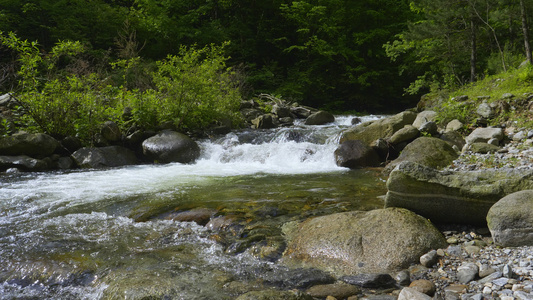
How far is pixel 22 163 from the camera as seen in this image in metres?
8.76

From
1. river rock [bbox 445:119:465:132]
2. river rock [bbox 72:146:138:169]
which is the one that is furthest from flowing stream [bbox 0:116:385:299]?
river rock [bbox 445:119:465:132]

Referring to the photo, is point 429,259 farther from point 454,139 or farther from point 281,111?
point 281,111

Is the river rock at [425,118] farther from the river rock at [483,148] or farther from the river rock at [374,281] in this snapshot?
the river rock at [374,281]

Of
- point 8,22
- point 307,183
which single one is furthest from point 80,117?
point 8,22

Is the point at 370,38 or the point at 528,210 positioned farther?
the point at 370,38

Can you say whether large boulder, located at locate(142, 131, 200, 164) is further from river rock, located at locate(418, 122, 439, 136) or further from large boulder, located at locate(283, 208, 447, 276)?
large boulder, located at locate(283, 208, 447, 276)

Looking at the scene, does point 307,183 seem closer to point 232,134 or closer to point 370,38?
point 232,134

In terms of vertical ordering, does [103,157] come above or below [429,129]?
below

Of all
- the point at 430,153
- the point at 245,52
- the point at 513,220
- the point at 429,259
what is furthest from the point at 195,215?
the point at 245,52

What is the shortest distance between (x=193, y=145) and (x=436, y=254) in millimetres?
8348

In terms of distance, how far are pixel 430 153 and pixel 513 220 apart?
4.55 m

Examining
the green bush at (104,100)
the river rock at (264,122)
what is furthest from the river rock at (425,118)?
the green bush at (104,100)

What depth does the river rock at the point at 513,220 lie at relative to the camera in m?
3.13

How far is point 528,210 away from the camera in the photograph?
124 inches
